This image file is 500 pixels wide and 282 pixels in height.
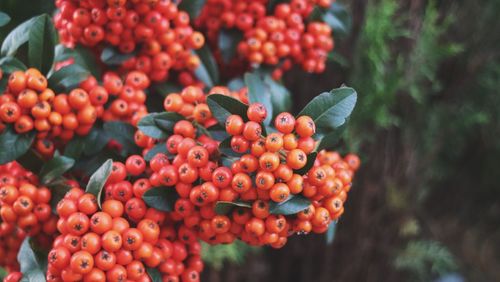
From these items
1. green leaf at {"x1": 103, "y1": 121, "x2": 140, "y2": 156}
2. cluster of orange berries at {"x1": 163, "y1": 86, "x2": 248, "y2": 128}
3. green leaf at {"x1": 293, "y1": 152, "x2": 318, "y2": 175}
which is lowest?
green leaf at {"x1": 103, "y1": 121, "x2": 140, "y2": 156}

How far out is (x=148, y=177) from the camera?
113 centimetres

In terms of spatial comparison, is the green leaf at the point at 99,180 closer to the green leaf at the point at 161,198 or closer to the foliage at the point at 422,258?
the green leaf at the point at 161,198

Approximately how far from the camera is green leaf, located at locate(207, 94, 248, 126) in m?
1.01

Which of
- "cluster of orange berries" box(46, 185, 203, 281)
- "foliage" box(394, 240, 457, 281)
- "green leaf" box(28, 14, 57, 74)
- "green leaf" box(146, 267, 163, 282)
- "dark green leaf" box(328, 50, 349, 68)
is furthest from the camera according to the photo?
"foliage" box(394, 240, 457, 281)

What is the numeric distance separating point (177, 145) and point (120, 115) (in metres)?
0.24

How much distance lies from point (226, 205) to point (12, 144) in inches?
19.4

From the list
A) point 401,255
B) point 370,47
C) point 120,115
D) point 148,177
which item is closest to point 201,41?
point 120,115

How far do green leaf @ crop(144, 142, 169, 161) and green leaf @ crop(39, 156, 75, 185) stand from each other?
6.7 inches

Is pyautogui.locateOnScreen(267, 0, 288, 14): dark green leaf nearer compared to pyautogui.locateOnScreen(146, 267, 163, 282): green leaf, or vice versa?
pyautogui.locateOnScreen(146, 267, 163, 282): green leaf

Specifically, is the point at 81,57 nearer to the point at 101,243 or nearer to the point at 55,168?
the point at 55,168

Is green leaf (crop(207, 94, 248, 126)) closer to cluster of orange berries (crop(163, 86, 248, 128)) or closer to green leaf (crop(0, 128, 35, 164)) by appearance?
cluster of orange berries (crop(163, 86, 248, 128))

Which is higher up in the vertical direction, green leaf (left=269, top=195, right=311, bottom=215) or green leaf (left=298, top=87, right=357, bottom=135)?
green leaf (left=298, top=87, right=357, bottom=135)

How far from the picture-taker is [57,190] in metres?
1.14

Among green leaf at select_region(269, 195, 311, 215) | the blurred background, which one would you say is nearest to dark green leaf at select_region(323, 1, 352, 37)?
the blurred background
